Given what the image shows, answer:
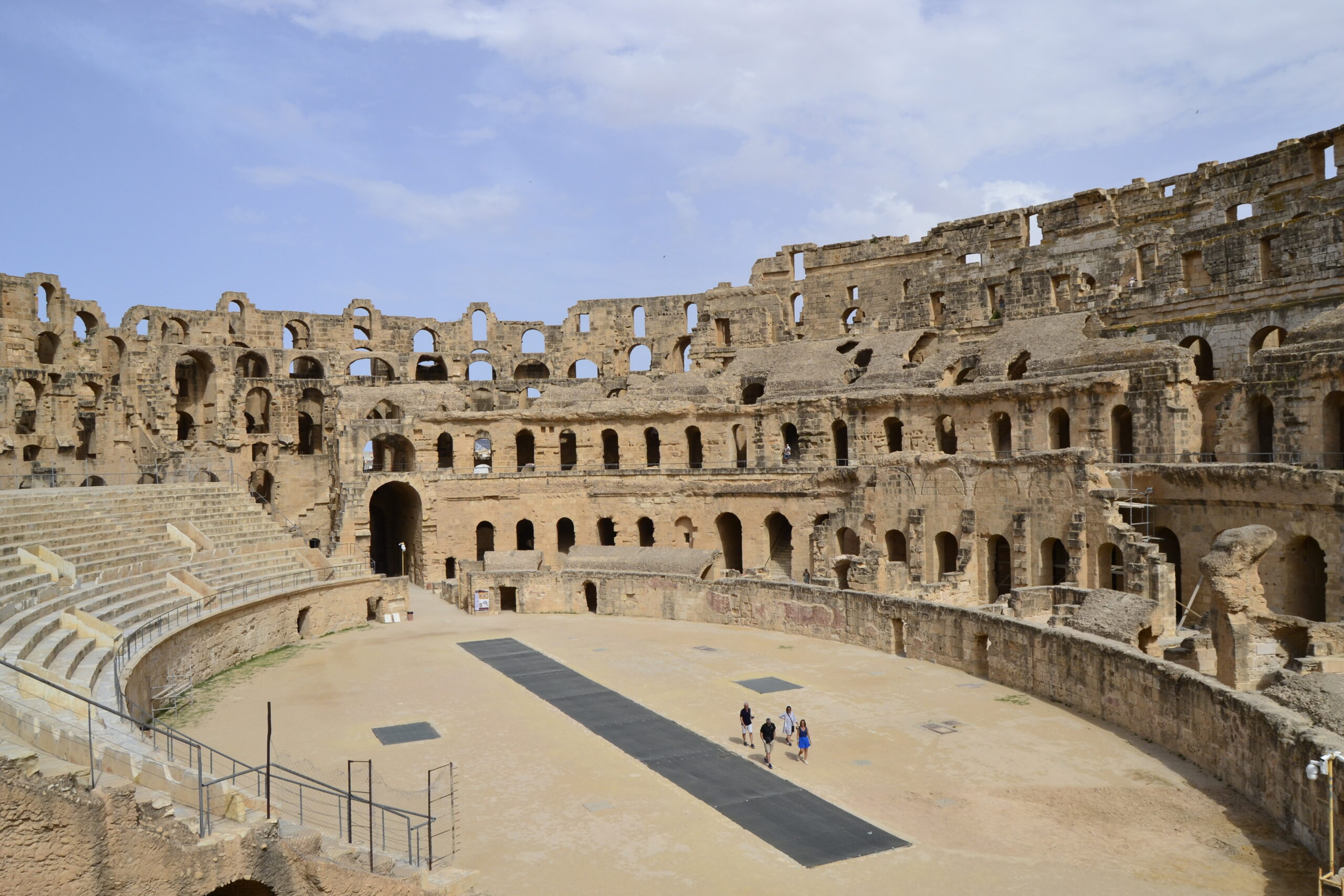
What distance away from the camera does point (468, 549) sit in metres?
36.6

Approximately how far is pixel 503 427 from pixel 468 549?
5.13m

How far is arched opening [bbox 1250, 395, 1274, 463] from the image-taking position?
24641 millimetres

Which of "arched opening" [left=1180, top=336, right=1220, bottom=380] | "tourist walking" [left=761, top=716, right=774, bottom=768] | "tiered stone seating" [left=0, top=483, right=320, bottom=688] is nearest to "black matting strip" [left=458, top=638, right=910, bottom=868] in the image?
"tourist walking" [left=761, top=716, right=774, bottom=768]

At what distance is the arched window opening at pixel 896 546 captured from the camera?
30.0m

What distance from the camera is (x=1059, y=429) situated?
29047mm

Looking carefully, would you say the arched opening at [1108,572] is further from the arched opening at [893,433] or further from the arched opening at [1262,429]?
the arched opening at [893,433]

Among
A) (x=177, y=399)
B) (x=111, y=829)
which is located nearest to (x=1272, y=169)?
(x=111, y=829)

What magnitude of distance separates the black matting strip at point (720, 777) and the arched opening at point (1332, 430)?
15602mm

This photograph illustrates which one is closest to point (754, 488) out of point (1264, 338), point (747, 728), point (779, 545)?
point (779, 545)

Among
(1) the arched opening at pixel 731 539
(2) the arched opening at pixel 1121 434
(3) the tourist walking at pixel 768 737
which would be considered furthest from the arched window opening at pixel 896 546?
(3) the tourist walking at pixel 768 737

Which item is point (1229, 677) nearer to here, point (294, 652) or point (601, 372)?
point (294, 652)

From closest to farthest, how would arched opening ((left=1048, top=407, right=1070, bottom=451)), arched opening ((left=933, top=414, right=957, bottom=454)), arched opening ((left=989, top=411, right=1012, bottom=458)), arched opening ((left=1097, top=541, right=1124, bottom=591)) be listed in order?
1. arched opening ((left=1097, top=541, right=1124, bottom=591))
2. arched opening ((left=1048, top=407, right=1070, bottom=451))
3. arched opening ((left=989, top=411, right=1012, bottom=458))
4. arched opening ((left=933, top=414, right=957, bottom=454))

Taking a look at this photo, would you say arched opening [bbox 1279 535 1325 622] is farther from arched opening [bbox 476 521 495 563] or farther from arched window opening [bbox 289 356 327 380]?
arched window opening [bbox 289 356 327 380]

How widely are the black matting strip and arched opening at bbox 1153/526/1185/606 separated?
13.7 meters
